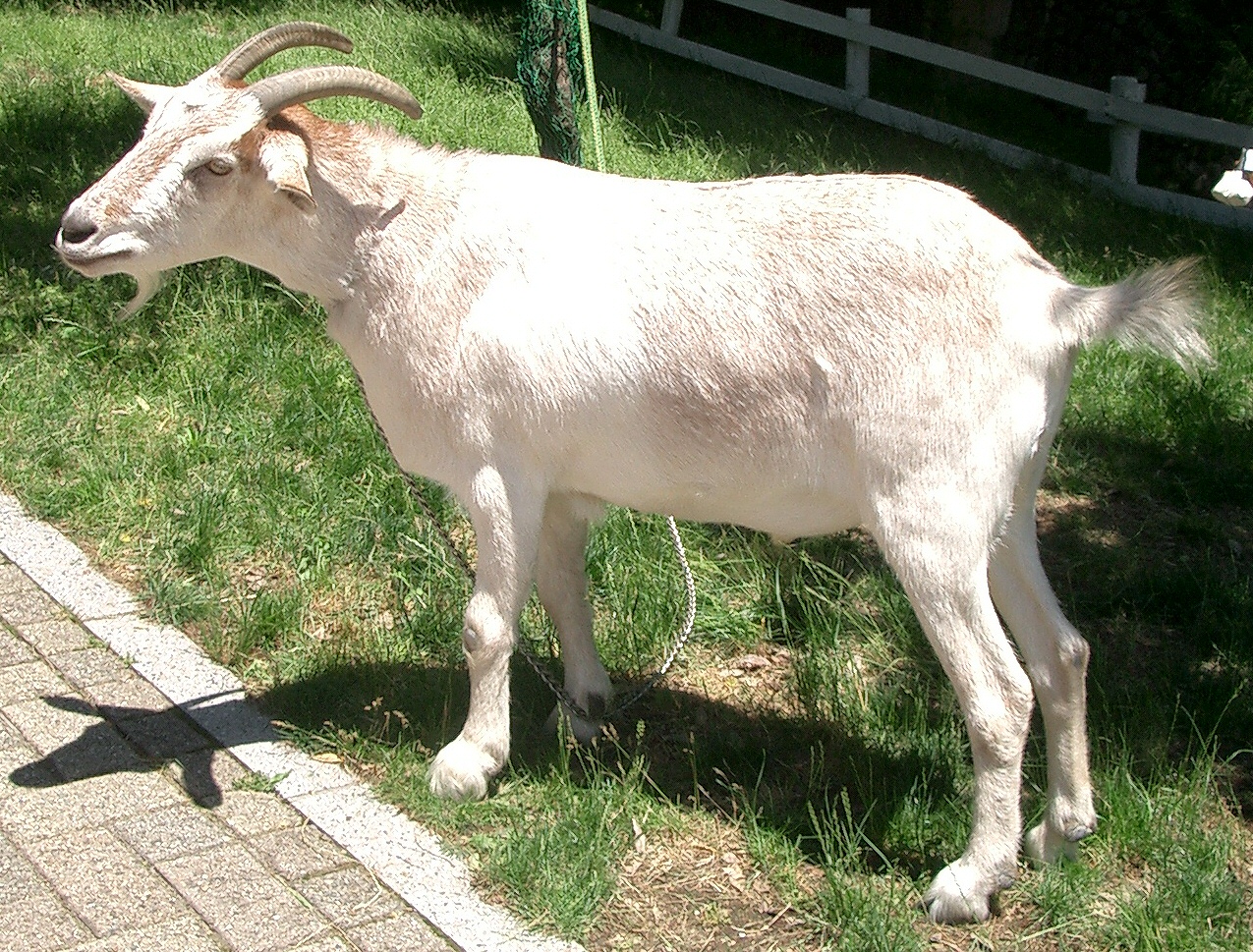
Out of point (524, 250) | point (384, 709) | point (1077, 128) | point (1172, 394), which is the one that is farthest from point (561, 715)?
point (1077, 128)

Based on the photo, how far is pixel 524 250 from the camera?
3.67m

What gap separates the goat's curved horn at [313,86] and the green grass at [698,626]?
1.80 meters

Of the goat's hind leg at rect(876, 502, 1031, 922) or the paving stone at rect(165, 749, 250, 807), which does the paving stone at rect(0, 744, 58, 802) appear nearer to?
the paving stone at rect(165, 749, 250, 807)

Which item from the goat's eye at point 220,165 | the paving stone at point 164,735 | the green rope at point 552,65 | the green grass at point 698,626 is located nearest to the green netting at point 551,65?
the green rope at point 552,65

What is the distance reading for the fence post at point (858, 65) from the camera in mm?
11141

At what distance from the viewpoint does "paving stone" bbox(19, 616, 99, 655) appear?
4.59 m

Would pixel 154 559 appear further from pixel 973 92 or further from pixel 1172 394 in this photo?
pixel 973 92

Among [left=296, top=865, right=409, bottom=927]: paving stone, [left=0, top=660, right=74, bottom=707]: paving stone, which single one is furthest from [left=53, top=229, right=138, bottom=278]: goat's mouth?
[left=296, top=865, right=409, bottom=927]: paving stone

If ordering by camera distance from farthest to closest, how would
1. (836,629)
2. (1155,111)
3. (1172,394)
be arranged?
(1155,111) < (1172,394) < (836,629)

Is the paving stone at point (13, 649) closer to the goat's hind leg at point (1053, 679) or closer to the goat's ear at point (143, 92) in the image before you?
the goat's ear at point (143, 92)

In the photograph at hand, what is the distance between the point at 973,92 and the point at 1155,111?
10.2ft

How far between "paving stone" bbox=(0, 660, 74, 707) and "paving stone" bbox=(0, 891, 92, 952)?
42.5 inches

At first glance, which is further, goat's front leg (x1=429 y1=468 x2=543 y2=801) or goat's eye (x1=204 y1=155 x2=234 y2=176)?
goat's front leg (x1=429 y1=468 x2=543 y2=801)

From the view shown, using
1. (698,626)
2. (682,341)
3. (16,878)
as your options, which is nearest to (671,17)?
(698,626)
